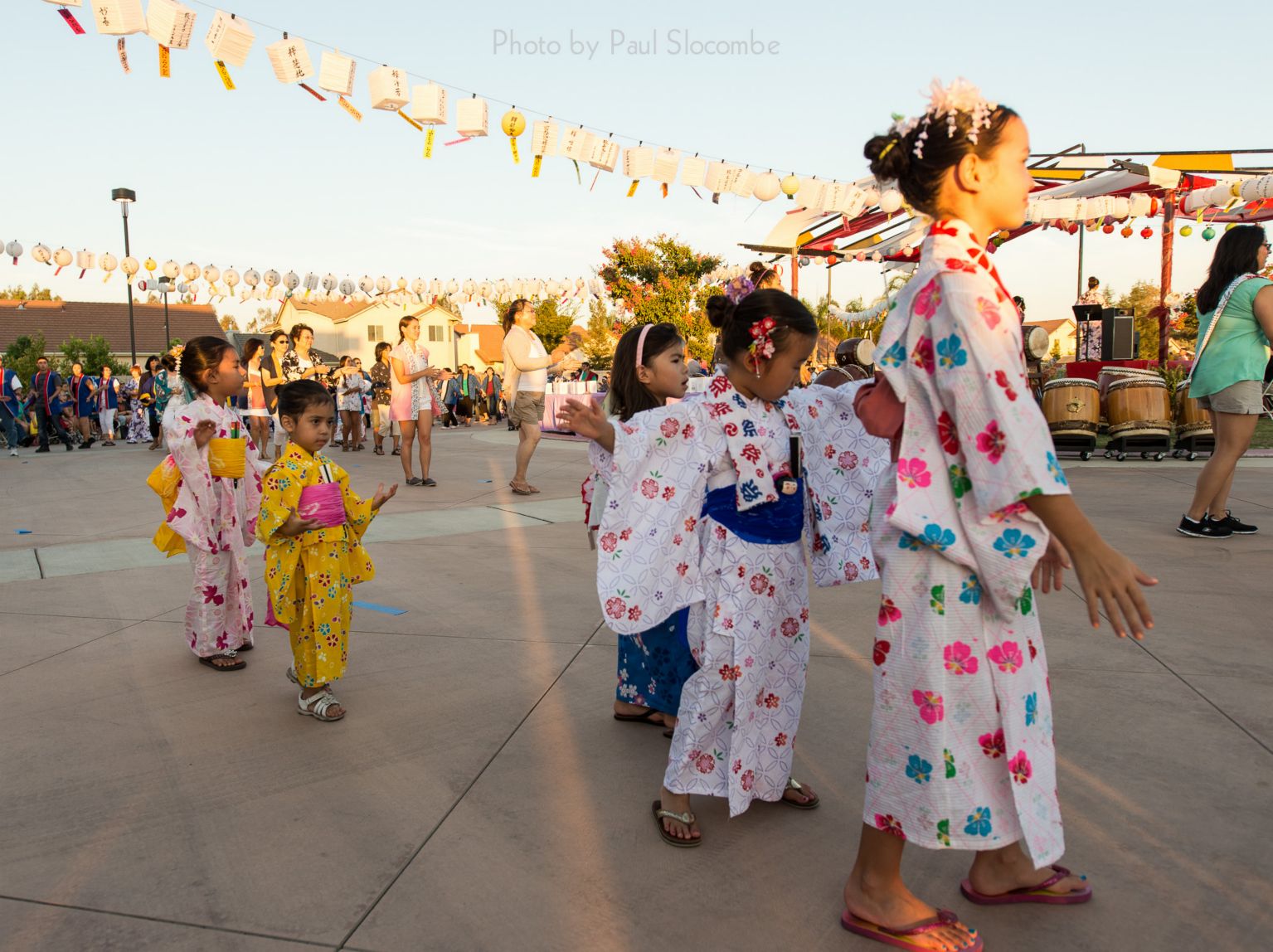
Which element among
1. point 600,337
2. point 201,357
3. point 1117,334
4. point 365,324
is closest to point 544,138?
point 201,357

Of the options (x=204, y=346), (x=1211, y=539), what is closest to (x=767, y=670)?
(x=204, y=346)

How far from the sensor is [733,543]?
2303 mm

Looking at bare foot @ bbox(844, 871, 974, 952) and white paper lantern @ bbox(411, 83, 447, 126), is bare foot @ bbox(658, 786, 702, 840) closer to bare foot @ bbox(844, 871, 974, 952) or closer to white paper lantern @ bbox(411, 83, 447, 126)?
bare foot @ bbox(844, 871, 974, 952)

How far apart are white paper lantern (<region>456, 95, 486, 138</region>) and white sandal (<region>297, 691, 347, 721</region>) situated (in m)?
6.09

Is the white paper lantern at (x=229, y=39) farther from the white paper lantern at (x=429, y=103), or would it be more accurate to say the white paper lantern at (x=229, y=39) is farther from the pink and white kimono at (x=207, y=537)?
the pink and white kimono at (x=207, y=537)

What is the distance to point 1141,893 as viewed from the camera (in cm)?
198

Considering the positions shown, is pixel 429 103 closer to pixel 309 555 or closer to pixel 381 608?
pixel 381 608

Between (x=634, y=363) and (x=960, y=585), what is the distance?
1.50 m

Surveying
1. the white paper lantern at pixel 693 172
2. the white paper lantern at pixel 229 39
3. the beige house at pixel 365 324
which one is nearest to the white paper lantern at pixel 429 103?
the white paper lantern at pixel 229 39

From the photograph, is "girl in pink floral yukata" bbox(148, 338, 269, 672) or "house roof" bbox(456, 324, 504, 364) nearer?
"girl in pink floral yukata" bbox(148, 338, 269, 672)

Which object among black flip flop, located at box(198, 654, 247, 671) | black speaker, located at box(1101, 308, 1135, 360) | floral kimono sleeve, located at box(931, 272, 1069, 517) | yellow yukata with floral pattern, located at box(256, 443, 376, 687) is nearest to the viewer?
floral kimono sleeve, located at box(931, 272, 1069, 517)

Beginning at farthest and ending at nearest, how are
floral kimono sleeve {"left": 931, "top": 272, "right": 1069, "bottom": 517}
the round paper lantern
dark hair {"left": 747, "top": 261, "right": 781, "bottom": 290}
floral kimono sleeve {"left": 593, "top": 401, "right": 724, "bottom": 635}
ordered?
the round paper lantern, dark hair {"left": 747, "top": 261, "right": 781, "bottom": 290}, floral kimono sleeve {"left": 593, "top": 401, "right": 724, "bottom": 635}, floral kimono sleeve {"left": 931, "top": 272, "right": 1069, "bottom": 517}

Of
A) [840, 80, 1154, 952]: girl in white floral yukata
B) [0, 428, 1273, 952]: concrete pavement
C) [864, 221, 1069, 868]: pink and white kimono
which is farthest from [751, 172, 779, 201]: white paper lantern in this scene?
[864, 221, 1069, 868]: pink and white kimono

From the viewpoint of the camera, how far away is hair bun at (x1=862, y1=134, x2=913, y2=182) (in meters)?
1.87
